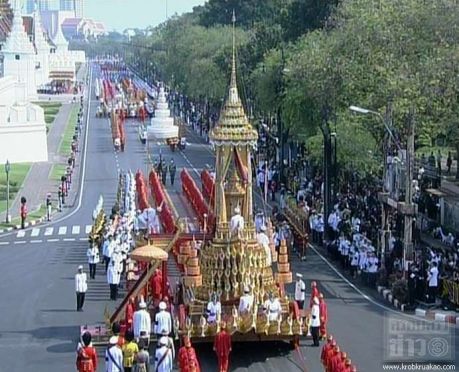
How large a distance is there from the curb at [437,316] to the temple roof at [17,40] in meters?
79.7

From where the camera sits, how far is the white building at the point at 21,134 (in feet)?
190

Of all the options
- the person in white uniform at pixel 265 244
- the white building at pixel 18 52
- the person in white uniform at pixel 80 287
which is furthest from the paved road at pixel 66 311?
the white building at pixel 18 52

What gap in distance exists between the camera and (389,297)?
87.4 feet

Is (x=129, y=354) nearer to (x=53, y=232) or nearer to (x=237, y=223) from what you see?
(x=237, y=223)

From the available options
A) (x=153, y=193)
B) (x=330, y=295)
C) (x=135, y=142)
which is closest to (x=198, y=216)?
(x=153, y=193)

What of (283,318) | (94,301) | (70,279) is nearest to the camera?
(283,318)

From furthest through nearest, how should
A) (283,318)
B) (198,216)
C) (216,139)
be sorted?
(198,216)
(216,139)
(283,318)

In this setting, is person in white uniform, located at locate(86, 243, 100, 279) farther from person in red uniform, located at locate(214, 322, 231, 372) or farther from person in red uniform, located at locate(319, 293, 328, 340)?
person in red uniform, located at locate(214, 322, 231, 372)

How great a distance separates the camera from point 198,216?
3744 cm

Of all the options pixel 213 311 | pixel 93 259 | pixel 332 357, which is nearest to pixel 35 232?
pixel 93 259

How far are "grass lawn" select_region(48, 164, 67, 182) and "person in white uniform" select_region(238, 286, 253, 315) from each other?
3153 cm

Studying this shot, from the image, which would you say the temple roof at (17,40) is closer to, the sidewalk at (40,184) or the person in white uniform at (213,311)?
the sidewalk at (40,184)

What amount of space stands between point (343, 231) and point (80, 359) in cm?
1538

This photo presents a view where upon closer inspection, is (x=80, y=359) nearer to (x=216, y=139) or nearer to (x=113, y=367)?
(x=113, y=367)
